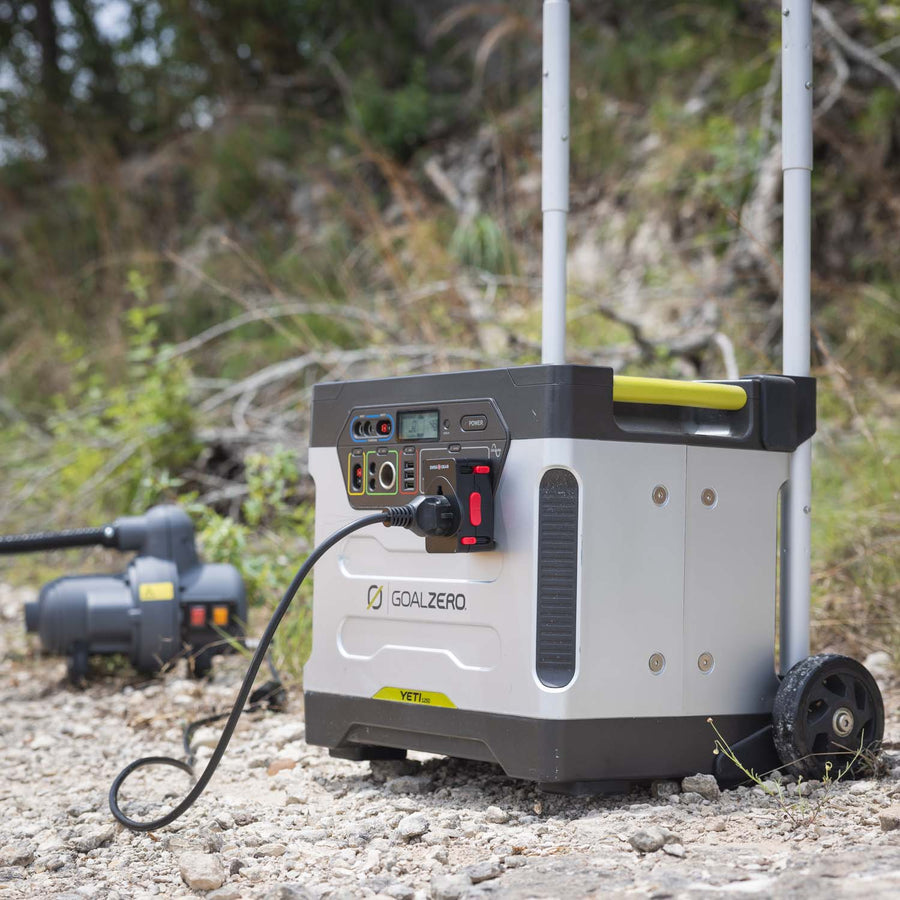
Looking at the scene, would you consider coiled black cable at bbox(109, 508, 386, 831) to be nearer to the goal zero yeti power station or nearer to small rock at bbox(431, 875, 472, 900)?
the goal zero yeti power station

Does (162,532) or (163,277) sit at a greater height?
(163,277)

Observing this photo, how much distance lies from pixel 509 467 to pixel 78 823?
92 centimetres

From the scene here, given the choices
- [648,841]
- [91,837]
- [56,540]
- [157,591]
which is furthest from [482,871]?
[56,540]

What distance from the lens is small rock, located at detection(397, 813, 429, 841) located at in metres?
1.71

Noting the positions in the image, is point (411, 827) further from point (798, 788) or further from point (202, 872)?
point (798, 788)

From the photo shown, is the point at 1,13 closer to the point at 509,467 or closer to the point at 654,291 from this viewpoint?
the point at 654,291

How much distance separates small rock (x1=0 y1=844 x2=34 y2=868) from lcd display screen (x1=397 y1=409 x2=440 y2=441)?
827 millimetres

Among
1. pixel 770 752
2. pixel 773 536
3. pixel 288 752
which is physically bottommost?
pixel 288 752

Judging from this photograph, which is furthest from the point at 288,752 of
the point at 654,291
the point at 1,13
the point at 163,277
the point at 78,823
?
the point at 1,13

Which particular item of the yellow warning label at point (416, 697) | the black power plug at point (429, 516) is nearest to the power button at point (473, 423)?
the black power plug at point (429, 516)

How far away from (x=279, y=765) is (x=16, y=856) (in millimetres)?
616

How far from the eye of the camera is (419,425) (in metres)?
1.89

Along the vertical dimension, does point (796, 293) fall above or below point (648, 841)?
above

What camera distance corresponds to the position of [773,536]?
1.93 metres
